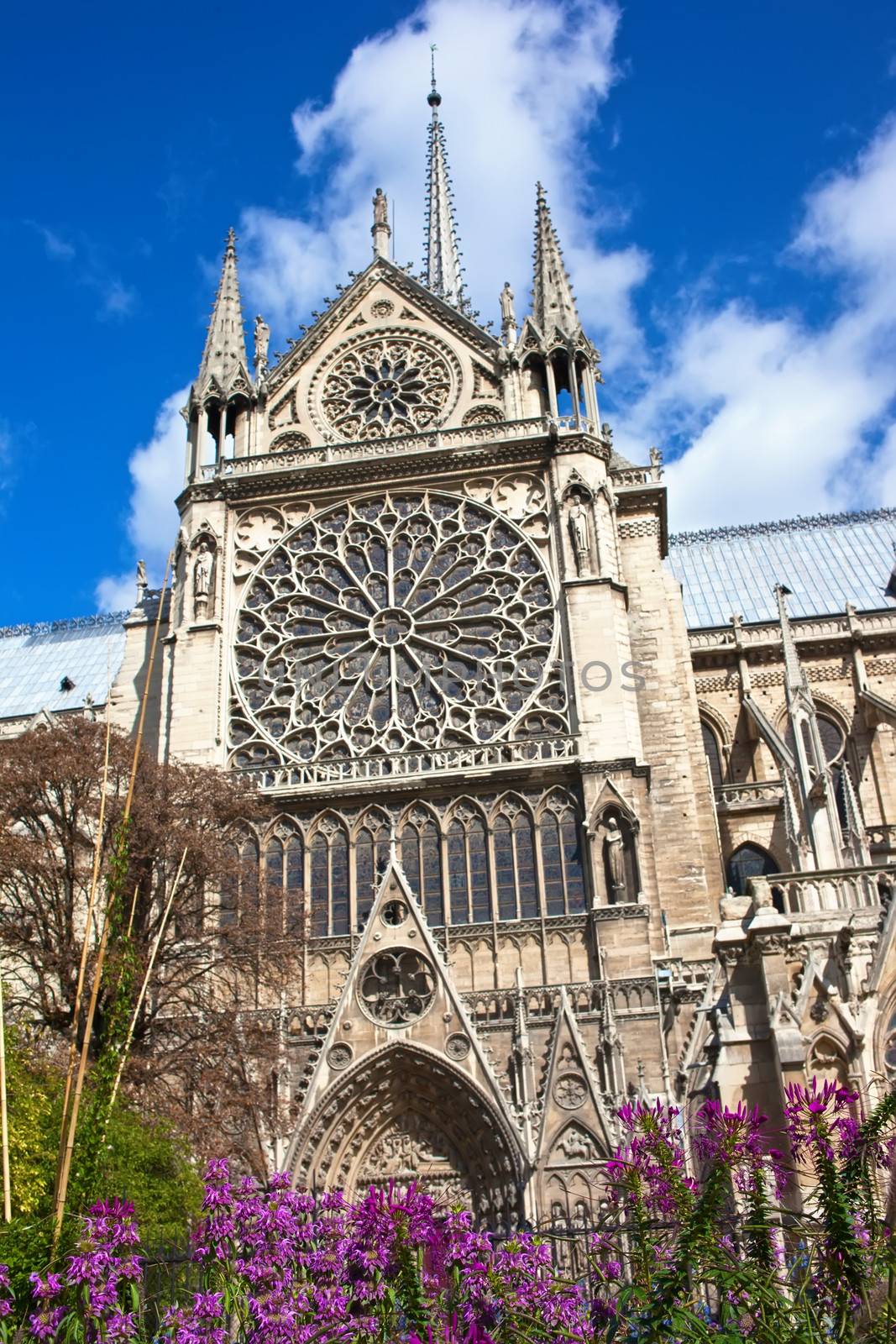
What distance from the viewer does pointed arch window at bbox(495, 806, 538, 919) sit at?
23484 mm

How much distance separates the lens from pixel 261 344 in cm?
→ 3088

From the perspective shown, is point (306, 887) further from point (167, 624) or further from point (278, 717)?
point (167, 624)

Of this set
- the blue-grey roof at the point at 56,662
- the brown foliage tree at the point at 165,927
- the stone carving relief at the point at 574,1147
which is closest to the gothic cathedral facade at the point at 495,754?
the stone carving relief at the point at 574,1147

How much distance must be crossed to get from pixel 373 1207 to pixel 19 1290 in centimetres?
352

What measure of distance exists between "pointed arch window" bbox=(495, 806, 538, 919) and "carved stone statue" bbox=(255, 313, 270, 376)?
11561 millimetres

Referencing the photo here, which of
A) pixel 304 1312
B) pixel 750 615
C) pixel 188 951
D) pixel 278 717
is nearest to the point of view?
pixel 304 1312

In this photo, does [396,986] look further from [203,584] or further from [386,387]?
[386,387]

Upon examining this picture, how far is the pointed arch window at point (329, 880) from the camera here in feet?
78.6

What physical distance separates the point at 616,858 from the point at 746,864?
6589 mm

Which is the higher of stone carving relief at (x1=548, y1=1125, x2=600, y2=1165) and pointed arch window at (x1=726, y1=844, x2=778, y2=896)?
pointed arch window at (x1=726, y1=844, x2=778, y2=896)

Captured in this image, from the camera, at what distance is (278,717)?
1029 inches

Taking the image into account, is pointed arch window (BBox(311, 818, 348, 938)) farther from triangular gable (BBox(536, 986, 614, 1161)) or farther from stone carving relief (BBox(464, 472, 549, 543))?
stone carving relief (BBox(464, 472, 549, 543))

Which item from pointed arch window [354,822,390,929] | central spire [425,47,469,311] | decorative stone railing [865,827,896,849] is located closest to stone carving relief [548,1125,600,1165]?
pointed arch window [354,822,390,929]

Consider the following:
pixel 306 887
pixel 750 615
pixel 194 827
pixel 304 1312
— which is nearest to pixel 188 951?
pixel 194 827
